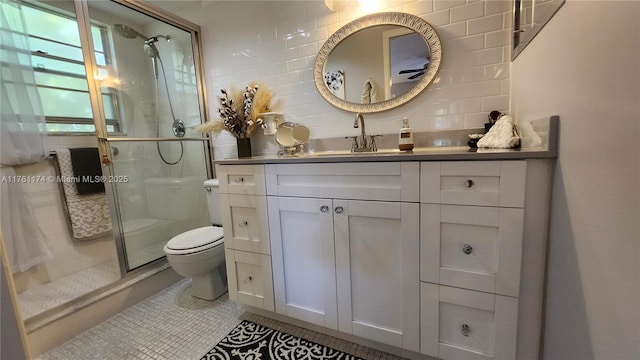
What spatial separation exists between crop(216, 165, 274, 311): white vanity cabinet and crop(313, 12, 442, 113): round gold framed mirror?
0.80 m

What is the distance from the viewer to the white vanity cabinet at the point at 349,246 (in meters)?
1.09

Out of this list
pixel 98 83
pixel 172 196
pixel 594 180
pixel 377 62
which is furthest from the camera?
pixel 172 196

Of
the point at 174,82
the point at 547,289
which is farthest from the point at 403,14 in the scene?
the point at 174,82

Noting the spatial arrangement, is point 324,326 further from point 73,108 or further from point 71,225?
point 73,108

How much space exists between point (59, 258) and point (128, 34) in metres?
1.84

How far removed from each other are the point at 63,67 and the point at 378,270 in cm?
255

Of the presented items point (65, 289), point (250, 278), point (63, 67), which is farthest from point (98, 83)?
point (250, 278)

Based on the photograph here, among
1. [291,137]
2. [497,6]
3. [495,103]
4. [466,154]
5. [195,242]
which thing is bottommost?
[195,242]

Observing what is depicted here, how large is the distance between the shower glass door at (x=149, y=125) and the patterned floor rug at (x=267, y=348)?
1057mm

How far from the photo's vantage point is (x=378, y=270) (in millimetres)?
1161

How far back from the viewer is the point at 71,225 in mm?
1945

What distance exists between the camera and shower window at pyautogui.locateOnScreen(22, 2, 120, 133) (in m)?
1.74

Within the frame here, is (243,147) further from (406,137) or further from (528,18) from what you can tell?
(528,18)

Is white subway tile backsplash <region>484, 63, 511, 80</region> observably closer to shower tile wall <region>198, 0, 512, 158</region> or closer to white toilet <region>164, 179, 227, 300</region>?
shower tile wall <region>198, 0, 512, 158</region>
